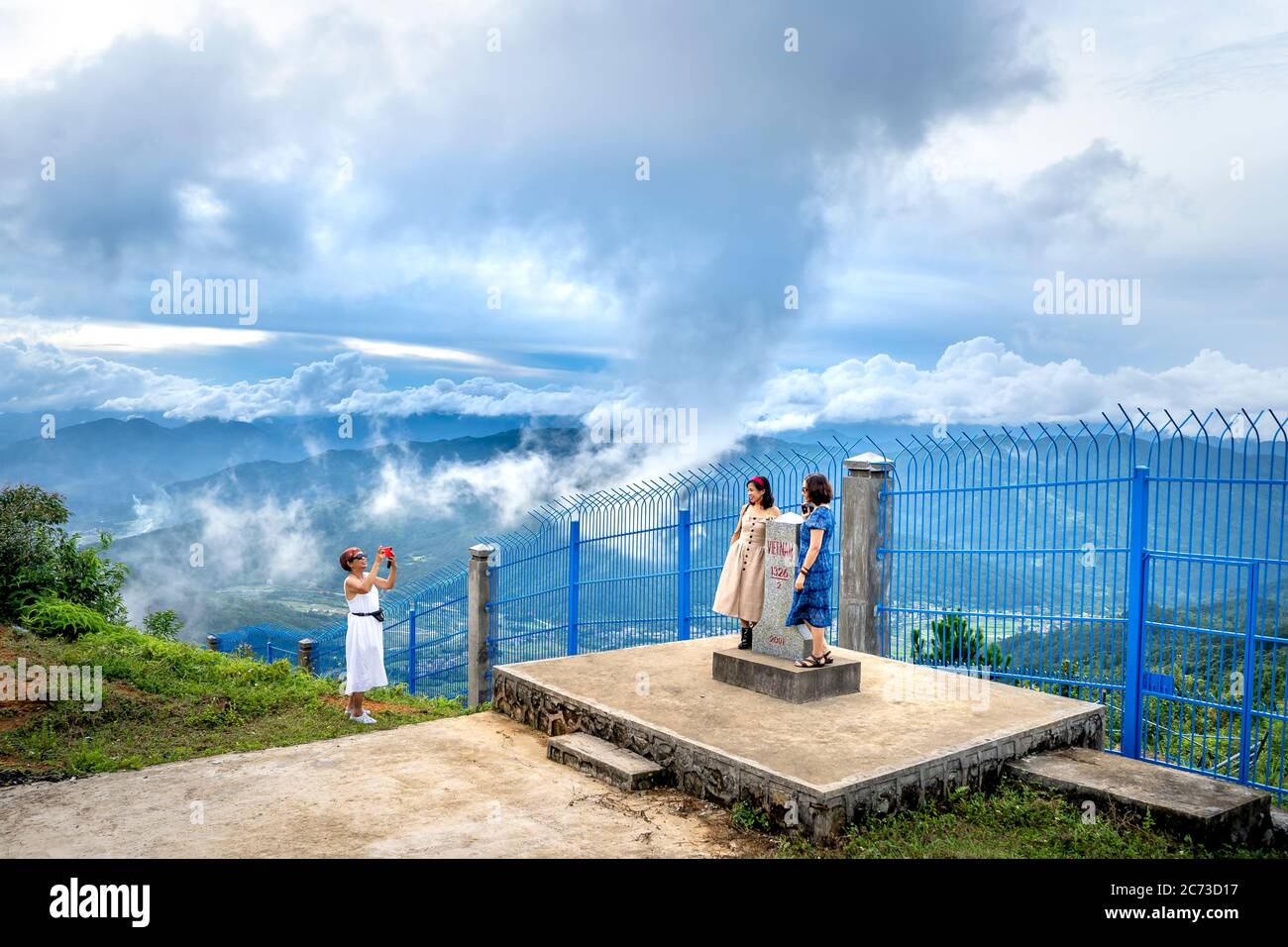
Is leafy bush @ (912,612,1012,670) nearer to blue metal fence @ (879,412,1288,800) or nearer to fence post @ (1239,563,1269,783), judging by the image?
blue metal fence @ (879,412,1288,800)

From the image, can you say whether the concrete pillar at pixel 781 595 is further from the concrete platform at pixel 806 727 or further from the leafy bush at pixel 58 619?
the leafy bush at pixel 58 619

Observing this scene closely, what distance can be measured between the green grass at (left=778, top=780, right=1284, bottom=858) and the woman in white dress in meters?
4.88

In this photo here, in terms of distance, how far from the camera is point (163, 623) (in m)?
18.6

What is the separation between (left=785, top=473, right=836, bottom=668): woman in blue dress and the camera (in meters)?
7.76

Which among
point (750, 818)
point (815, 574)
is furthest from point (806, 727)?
point (815, 574)

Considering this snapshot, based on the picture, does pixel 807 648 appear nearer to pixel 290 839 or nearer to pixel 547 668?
pixel 547 668

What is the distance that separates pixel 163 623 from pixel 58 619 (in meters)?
6.41

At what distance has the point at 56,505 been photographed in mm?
14070

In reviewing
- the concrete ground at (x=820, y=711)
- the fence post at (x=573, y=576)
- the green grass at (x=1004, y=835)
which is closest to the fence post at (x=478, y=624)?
the fence post at (x=573, y=576)

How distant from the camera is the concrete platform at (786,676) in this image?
7777 mm

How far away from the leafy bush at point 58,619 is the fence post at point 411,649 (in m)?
4.02

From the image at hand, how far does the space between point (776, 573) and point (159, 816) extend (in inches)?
193

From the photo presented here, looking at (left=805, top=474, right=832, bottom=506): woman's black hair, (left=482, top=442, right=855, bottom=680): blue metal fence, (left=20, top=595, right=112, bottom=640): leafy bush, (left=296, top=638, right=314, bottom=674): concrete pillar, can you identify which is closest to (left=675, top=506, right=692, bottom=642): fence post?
(left=482, top=442, right=855, bottom=680): blue metal fence

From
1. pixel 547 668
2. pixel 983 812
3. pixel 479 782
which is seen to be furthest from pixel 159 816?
pixel 983 812
